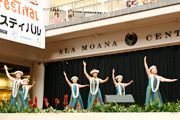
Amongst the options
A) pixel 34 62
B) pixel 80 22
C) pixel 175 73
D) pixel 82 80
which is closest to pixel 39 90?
pixel 34 62

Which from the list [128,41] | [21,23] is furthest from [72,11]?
[128,41]

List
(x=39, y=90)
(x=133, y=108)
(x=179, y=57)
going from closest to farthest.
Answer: (x=133, y=108) < (x=179, y=57) < (x=39, y=90)

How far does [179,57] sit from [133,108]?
5.39 meters

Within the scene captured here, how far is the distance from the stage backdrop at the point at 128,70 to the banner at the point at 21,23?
6.76ft

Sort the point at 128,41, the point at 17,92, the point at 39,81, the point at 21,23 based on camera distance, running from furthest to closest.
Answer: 1. the point at 39,81
2. the point at 128,41
3. the point at 21,23
4. the point at 17,92

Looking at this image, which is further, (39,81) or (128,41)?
(39,81)

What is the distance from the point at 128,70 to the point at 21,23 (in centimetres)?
387

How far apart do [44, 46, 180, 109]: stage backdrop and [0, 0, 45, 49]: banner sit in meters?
2.06

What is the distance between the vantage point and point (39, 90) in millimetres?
11359

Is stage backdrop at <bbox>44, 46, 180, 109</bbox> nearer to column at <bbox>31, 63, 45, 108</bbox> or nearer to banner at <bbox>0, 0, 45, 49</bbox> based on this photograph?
column at <bbox>31, 63, 45, 108</bbox>

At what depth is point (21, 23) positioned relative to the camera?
856 centimetres
